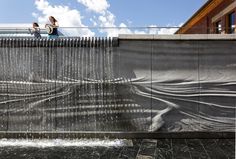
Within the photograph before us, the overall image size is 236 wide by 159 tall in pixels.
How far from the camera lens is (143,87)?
9.36 m

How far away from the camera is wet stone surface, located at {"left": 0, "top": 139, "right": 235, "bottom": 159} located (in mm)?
7621

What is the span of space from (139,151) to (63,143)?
2181 mm

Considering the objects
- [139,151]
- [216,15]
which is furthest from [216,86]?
[216,15]

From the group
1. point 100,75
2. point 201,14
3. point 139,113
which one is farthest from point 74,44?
point 201,14

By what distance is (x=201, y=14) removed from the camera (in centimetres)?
2005

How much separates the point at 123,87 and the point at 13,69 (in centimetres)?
328

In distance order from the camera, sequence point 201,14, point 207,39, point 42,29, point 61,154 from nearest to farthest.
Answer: point 61,154, point 207,39, point 42,29, point 201,14

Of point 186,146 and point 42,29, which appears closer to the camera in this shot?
point 186,146

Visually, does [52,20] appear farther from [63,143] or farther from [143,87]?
[63,143]

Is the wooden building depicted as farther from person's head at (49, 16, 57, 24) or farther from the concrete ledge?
person's head at (49, 16, 57, 24)

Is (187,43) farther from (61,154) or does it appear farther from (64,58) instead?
(61,154)

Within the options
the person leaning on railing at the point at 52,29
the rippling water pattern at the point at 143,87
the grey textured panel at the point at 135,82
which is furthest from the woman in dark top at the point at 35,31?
the grey textured panel at the point at 135,82

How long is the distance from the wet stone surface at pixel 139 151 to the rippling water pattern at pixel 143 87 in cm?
84

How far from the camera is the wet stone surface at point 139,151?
7.62 metres
